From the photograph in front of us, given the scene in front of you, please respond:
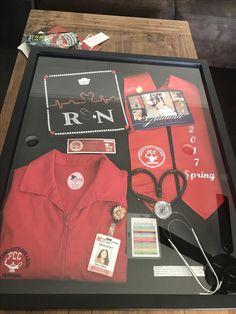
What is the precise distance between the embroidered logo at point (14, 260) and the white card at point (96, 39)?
79 cm

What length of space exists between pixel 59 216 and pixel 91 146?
0.72ft

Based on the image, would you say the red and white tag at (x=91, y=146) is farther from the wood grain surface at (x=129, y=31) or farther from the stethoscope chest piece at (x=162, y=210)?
the wood grain surface at (x=129, y=31)

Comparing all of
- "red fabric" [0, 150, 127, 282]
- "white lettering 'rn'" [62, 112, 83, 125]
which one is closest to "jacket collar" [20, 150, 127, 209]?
"red fabric" [0, 150, 127, 282]

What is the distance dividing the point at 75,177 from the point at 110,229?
0.16 meters

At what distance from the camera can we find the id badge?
646 mm

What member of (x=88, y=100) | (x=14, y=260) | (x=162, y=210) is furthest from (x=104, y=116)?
(x=14, y=260)

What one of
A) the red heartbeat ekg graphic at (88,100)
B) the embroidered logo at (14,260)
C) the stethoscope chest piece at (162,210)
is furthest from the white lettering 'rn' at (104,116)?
the embroidered logo at (14,260)

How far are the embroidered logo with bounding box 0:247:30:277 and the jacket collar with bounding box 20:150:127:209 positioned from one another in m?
0.13

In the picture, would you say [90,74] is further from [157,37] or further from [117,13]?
[117,13]

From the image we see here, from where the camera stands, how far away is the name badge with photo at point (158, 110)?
93 cm

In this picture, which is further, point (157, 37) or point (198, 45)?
point (198, 45)

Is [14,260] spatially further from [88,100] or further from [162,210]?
[88,100]

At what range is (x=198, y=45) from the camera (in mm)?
1969

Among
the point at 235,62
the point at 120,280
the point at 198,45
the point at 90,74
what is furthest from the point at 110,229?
the point at 235,62
